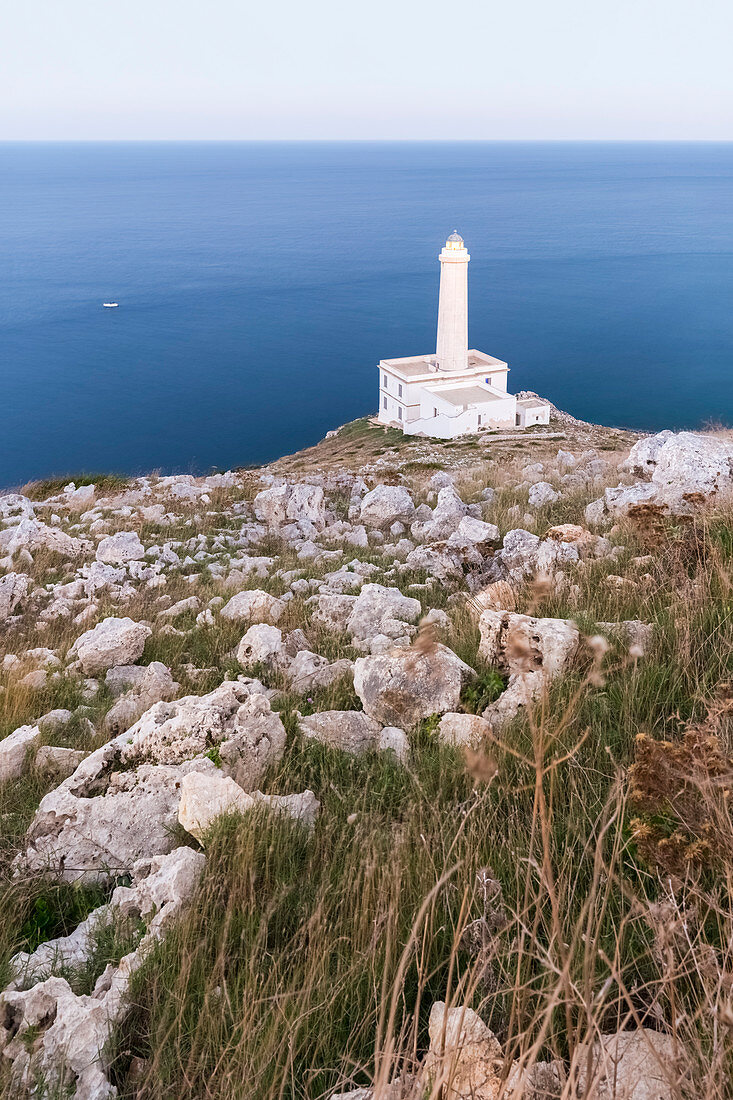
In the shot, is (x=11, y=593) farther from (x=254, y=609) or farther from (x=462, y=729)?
(x=462, y=729)

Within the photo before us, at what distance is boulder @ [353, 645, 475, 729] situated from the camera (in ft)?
12.4

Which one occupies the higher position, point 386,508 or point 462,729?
point 462,729

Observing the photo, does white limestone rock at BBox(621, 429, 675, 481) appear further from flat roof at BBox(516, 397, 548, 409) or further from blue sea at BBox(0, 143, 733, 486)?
blue sea at BBox(0, 143, 733, 486)

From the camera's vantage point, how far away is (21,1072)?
1978mm

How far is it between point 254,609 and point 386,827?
3177 millimetres

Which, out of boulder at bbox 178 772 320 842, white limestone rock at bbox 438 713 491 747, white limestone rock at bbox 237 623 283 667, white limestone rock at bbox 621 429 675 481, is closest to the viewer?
boulder at bbox 178 772 320 842

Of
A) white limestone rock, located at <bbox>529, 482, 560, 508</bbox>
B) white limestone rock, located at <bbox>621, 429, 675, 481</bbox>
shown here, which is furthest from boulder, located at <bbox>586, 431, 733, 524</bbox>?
white limestone rock, located at <bbox>529, 482, 560, 508</bbox>

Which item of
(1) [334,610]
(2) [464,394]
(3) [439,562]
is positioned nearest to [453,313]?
(2) [464,394]

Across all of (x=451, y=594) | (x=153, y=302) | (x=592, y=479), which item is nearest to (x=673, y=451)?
(x=592, y=479)

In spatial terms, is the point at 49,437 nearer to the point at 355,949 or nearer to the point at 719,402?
the point at 719,402

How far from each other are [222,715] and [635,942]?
7.60ft

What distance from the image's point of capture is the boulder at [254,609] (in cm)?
576

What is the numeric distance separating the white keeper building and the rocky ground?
121 feet

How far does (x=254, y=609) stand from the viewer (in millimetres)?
5812
